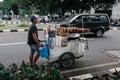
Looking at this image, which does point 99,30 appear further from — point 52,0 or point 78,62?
point 52,0

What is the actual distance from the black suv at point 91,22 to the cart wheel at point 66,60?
750 cm

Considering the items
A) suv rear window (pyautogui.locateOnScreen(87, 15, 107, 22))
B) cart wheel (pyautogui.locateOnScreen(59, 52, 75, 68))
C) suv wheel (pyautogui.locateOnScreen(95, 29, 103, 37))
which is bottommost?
suv wheel (pyautogui.locateOnScreen(95, 29, 103, 37))

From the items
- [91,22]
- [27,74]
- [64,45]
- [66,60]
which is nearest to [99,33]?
[91,22]

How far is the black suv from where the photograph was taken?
556 inches

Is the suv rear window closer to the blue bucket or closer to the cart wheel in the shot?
the cart wheel

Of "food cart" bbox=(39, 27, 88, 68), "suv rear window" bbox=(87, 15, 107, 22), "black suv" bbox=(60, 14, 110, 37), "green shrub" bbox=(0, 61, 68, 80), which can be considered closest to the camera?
"green shrub" bbox=(0, 61, 68, 80)

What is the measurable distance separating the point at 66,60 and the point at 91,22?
27.4 ft

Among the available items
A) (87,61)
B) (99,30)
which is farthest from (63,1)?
(87,61)

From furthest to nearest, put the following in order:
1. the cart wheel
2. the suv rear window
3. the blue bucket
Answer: the suv rear window → the cart wheel → the blue bucket

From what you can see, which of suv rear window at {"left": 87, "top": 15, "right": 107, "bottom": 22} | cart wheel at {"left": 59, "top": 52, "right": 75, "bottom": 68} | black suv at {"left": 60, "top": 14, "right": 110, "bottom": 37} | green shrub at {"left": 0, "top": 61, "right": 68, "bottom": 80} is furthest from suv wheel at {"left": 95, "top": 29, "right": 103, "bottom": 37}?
green shrub at {"left": 0, "top": 61, "right": 68, "bottom": 80}

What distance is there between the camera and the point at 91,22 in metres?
14.5

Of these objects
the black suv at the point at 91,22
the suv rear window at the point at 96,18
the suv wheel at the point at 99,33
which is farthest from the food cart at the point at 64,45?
the suv wheel at the point at 99,33

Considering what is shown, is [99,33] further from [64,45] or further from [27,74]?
[27,74]

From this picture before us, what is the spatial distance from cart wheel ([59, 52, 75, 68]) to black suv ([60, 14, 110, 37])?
7.50 m
